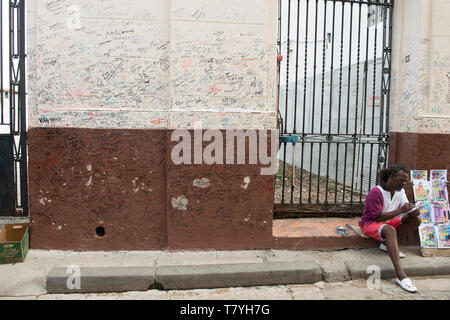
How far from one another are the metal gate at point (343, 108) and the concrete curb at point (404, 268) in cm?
124

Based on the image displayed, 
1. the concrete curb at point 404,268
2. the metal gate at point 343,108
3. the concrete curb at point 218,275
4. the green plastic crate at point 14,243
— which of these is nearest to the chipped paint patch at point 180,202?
the concrete curb at point 218,275

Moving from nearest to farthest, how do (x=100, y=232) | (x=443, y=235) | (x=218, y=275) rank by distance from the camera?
(x=218, y=275) → (x=100, y=232) → (x=443, y=235)

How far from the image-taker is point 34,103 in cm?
412

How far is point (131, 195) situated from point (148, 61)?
5.53 feet

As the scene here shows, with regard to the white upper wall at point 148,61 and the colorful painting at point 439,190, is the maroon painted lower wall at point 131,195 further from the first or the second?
the colorful painting at point 439,190

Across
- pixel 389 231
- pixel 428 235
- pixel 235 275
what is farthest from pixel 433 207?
pixel 235 275

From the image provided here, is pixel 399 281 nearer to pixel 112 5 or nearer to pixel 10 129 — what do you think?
pixel 112 5

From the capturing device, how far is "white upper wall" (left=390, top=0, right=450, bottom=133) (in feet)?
14.8

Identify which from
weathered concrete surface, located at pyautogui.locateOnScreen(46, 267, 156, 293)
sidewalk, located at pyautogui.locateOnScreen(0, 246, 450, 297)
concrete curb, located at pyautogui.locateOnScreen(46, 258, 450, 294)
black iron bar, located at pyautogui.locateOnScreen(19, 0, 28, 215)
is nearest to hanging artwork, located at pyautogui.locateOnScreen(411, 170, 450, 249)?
sidewalk, located at pyautogui.locateOnScreen(0, 246, 450, 297)

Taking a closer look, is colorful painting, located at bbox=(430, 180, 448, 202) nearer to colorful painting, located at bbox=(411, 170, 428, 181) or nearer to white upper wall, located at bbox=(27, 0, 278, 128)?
colorful painting, located at bbox=(411, 170, 428, 181)

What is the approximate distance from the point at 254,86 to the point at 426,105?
2.40 m

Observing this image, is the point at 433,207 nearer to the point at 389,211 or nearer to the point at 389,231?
the point at 389,211

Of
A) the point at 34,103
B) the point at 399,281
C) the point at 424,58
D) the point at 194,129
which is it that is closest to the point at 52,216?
the point at 34,103

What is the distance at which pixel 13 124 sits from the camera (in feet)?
15.5
